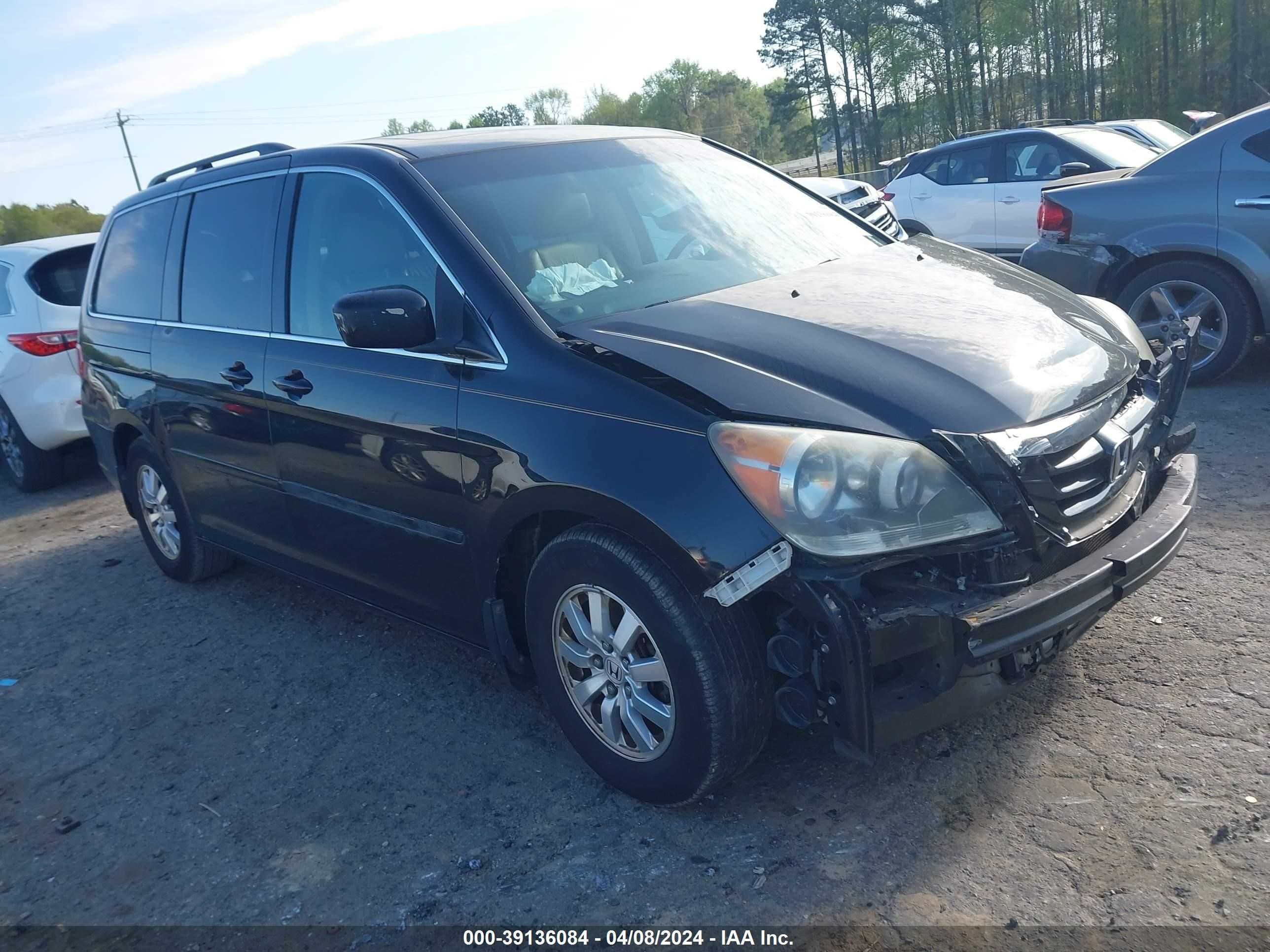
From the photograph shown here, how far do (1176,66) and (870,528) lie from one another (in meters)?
44.1

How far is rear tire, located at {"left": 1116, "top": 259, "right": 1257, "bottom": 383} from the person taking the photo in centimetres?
618

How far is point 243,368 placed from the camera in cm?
407

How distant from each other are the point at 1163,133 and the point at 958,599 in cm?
1239

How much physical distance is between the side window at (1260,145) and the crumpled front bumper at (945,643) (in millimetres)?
4660

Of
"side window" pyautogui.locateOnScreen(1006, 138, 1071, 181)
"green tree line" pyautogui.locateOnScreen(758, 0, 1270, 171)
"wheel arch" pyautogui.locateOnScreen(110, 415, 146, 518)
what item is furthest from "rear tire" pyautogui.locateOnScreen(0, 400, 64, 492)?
"green tree line" pyautogui.locateOnScreen(758, 0, 1270, 171)

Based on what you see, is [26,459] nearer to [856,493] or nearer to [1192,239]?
[856,493]

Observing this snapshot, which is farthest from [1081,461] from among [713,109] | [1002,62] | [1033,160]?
[713,109]

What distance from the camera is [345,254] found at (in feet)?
12.0

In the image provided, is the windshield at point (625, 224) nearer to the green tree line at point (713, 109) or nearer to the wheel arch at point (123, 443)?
the wheel arch at point (123, 443)

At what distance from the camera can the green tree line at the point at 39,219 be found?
5109 cm

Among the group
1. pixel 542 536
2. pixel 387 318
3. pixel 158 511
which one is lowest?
pixel 158 511

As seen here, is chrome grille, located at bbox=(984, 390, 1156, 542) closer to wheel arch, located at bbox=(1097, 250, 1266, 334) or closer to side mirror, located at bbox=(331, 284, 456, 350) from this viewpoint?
side mirror, located at bbox=(331, 284, 456, 350)

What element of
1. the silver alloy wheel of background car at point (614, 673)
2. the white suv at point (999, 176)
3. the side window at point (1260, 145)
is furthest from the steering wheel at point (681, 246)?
the white suv at point (999, 176)

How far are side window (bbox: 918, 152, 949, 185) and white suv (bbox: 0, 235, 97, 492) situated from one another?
29.4 feet
